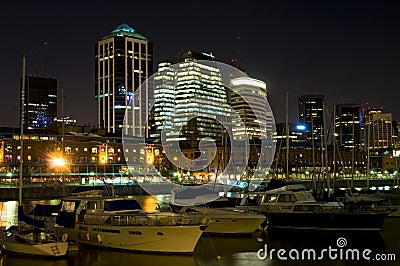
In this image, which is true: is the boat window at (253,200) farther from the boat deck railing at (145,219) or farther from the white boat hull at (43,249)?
the white boat hull at (43,249)

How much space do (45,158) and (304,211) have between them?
115035 mm

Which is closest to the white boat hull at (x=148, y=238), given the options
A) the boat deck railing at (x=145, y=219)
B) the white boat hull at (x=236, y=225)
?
the boat deck railing at (x=145, y=219)

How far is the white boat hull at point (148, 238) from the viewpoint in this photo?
26.5 meters

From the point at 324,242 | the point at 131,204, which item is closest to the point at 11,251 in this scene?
the point at 131,204

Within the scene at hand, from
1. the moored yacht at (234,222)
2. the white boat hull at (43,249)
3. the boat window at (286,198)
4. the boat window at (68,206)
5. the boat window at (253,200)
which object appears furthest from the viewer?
the boat window at (253,200)

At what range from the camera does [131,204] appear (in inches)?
1177

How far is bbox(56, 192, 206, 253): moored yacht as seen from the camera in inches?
1046

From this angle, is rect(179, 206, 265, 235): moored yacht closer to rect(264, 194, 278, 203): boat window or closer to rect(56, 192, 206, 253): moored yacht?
rect(264, 194, 278, 203): boat window

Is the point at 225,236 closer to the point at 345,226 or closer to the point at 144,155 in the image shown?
the point at 345,226

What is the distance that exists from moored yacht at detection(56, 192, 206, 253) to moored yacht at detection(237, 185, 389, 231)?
34.5 feet

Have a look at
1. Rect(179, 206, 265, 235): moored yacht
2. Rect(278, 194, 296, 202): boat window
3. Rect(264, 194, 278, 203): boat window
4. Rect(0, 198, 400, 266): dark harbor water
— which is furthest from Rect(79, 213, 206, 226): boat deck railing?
Rect(278, 194, 296, 202): boat window

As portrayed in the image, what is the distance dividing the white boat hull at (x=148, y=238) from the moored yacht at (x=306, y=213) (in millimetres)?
10832

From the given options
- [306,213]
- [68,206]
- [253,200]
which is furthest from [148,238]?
[253,200]

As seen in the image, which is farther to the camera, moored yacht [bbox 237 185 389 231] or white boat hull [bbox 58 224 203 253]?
moored yacht [bbox 237 185 389 231]
